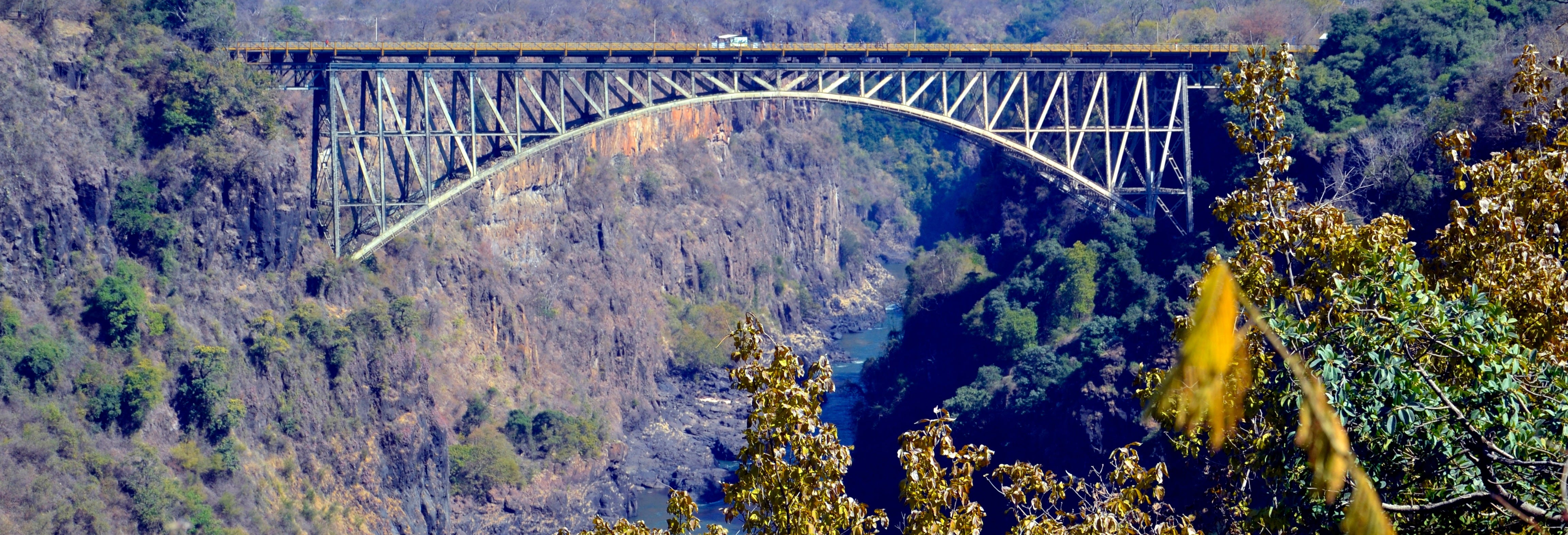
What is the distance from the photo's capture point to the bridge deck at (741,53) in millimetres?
39938

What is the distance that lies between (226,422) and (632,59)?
14290mm

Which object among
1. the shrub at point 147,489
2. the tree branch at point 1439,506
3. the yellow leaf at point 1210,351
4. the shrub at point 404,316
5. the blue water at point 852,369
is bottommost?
the blue water at point 852,369

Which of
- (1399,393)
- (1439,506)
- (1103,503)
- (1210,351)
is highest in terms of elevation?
(1210,351)

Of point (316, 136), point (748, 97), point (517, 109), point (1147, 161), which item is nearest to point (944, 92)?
point (748, 97)

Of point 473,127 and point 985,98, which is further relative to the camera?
point 985,98

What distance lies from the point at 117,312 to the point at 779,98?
1632 cm

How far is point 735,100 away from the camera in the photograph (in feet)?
129

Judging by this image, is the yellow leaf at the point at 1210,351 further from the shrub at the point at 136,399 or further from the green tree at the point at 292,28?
the green tree at the point at 292,28

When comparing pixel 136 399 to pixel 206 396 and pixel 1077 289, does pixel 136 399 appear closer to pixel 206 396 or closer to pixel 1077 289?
pixel 206 396

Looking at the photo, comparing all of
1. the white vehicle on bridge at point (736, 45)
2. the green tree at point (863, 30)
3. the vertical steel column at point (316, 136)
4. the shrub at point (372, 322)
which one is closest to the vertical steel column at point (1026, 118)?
the white vehicle on bridge at point (736, 45)

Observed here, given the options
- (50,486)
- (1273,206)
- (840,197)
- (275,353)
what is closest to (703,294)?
(840,197)

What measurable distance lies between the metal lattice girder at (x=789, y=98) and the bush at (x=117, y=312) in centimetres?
500

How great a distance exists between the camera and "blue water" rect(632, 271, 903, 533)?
47.4 meters

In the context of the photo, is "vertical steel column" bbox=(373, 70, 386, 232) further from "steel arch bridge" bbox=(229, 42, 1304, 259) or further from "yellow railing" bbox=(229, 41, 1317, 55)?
"yellow railing" bbox=(229, 41, 1317, 55)
